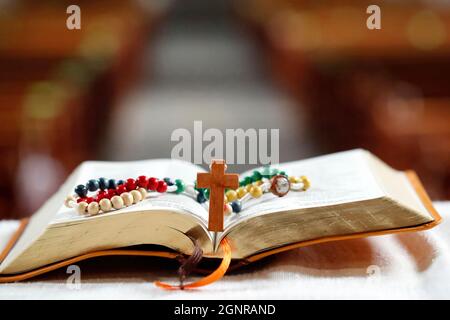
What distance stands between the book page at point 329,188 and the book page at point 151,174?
0.07m

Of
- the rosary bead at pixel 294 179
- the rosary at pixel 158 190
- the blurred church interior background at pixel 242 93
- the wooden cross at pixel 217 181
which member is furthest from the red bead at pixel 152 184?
the blurred church interior background at pixel 242 93

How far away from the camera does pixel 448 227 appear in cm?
104

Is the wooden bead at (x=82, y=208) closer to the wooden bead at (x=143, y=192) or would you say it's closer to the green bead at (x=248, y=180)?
the wooden bead at (x=143, y=192)

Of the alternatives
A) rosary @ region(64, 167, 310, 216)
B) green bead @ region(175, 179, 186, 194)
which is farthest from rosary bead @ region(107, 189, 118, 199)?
green bead @ region(175, 179, 186, 194)

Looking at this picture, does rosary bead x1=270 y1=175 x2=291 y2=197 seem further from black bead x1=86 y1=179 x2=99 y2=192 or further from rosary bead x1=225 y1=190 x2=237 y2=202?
black bead x1=86 y1=179 x2=99 y2=192

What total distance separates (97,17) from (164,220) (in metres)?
3.24

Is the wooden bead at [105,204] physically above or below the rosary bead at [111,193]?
below

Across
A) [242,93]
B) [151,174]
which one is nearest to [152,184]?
[151,174]

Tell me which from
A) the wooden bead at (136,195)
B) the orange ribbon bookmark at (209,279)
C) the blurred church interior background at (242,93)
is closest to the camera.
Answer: the orange ribbon bookmark at (209,279)

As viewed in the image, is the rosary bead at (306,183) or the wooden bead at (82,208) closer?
the wooden bead at (82,208)

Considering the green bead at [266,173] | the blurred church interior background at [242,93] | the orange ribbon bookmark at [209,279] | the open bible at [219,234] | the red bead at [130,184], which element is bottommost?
the orange ribbon bookmark at [209,279]

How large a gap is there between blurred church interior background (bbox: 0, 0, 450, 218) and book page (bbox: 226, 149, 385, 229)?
1212 mm

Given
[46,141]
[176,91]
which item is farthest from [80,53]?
[176,91]

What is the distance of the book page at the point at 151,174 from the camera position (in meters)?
0.87
